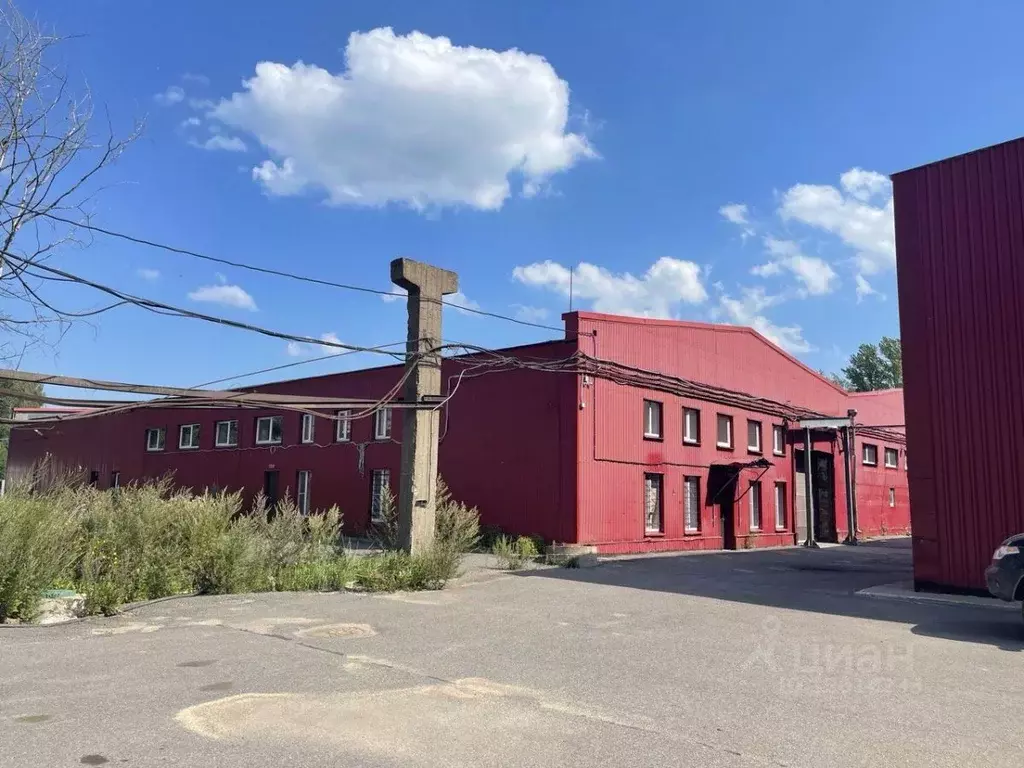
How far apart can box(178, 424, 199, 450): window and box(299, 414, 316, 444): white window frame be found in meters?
8.65

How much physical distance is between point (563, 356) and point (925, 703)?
1616 cm

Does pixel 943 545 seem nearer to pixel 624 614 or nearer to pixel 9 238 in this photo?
pixel 624 614

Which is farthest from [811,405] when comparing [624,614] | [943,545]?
[624,614]

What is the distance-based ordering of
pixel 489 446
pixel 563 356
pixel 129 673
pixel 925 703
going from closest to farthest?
1. pixel 925 703
2. pixel 129 673
3. pixel 563 356
4. pixel 489 446

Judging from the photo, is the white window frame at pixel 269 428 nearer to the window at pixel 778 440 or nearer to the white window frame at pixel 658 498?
the white window frame at pixel 658 498

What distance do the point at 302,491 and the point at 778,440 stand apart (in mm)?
19618

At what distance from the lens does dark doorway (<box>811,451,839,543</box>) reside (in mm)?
33969

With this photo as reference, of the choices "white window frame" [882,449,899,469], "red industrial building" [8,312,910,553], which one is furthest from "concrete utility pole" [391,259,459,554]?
"white window frame" [882,449,899,469]

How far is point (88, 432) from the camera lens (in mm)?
43094

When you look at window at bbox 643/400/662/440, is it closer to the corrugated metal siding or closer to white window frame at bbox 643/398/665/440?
white window frame at bbox 643/398/665/440

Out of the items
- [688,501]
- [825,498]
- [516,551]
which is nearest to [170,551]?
[516,551]

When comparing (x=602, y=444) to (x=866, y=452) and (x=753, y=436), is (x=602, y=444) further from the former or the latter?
(x=866, y=452)

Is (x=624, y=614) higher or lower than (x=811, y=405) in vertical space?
lower

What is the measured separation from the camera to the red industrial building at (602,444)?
21.8m
